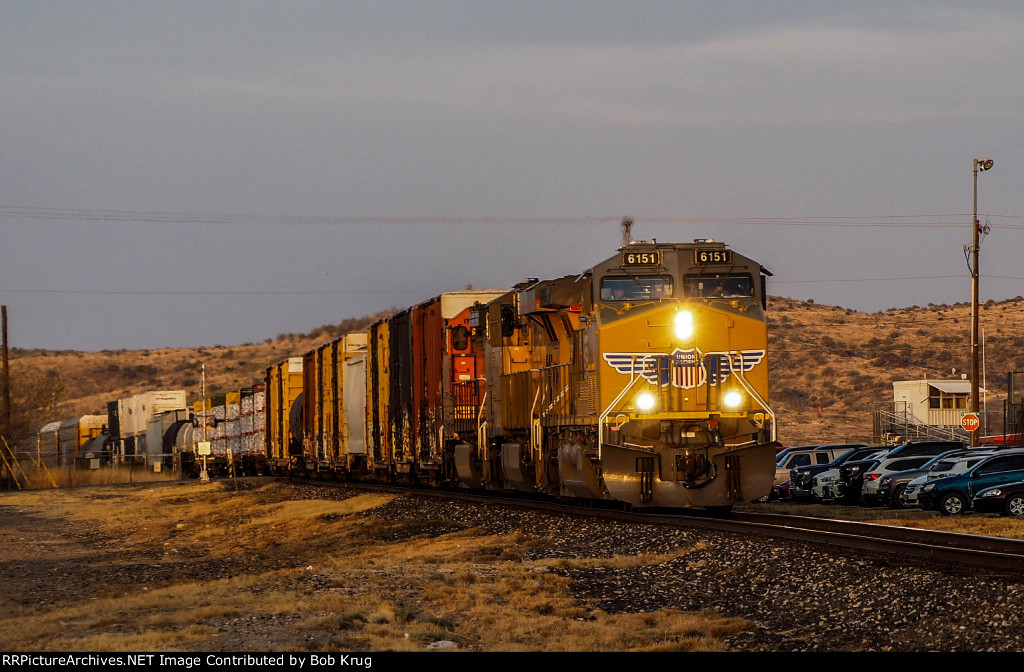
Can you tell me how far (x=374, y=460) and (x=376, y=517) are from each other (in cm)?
1231

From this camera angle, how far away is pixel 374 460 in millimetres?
40156

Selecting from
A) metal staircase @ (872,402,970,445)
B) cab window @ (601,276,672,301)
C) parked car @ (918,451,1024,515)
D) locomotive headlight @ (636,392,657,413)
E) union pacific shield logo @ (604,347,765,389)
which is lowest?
metal staircase @ (872,402,970,445)

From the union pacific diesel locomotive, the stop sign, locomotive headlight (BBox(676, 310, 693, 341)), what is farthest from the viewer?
the stop sign

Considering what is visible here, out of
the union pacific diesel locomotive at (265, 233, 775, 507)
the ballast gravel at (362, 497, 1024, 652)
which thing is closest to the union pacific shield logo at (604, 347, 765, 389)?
the union pacific diesel locomotive at (265, 233, 775, 507)

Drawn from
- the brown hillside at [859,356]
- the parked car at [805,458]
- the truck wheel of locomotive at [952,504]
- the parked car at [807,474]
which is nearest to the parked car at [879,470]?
the parked car at [807,474]

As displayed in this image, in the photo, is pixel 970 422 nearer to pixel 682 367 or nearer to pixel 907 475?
pixel 907 475

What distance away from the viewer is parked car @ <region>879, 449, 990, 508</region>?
92.8 ft

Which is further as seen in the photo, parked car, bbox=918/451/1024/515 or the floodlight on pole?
the floodlight on pole

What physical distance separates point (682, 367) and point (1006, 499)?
25.4 ft

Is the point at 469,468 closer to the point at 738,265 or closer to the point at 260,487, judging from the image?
the point at 738,265

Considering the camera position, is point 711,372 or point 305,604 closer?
point 305,604

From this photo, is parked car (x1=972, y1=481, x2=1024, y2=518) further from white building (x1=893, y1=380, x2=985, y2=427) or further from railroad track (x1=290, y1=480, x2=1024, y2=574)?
white building (x1=893, y1=380, x2=985, y2=427)

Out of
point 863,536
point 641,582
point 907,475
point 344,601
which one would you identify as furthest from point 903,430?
point 344,601

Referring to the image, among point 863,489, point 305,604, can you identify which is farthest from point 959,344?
point 305,604
